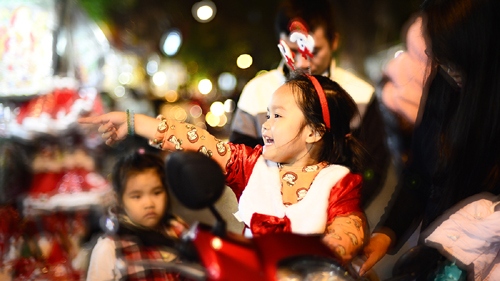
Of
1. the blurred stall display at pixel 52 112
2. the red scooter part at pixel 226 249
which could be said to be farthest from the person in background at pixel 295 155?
the blurred stall display at pixel 52 112

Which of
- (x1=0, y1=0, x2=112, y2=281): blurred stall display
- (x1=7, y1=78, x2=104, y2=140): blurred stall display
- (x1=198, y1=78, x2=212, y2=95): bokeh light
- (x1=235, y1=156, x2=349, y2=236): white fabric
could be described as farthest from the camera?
(x1=198, y1=78, x2=212, y2=95): bokeh light

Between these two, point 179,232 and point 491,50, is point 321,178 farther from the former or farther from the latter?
point 491,50

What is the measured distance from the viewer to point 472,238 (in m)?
1.59

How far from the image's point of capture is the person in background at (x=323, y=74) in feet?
6.71

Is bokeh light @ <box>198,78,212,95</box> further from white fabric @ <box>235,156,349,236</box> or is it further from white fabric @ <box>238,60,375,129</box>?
white fabric @ <box>235,156,349,236</box>

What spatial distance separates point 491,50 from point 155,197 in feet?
3.53

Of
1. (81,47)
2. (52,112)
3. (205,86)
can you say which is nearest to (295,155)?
(52,112)

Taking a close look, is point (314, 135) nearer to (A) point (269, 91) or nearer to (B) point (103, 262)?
(A) point (269, 91)

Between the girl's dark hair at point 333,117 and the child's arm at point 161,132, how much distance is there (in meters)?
0.27

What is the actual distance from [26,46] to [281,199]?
10.7 ft

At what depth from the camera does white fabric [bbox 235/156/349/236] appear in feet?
5.21

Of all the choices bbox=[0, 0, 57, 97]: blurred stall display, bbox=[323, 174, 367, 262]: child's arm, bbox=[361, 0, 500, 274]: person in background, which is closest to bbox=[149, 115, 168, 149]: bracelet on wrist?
bbox=[323, 174, 367, 262]: child's arm

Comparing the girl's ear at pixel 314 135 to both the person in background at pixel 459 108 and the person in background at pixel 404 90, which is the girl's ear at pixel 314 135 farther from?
the person in background at pixel 404 90

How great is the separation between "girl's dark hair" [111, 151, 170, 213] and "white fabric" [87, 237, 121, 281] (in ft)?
0.41
